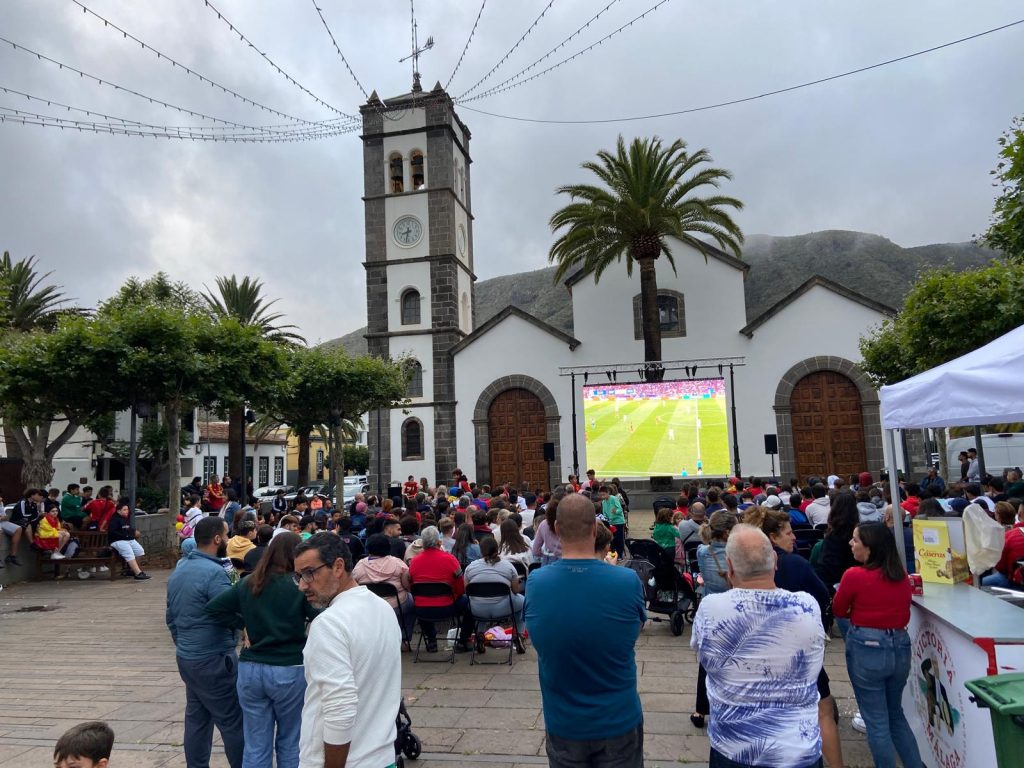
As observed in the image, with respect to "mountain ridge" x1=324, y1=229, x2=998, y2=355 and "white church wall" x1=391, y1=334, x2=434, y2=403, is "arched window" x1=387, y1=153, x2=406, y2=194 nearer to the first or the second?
"white church wall" x1=391, y1=334, x2=434, y2=403

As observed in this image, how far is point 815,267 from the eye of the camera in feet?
371

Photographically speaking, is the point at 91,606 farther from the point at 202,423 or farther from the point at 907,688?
the point at 202,423

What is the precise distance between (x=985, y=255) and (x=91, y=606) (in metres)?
120

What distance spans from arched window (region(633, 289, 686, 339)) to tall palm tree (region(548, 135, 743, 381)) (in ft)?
5.45

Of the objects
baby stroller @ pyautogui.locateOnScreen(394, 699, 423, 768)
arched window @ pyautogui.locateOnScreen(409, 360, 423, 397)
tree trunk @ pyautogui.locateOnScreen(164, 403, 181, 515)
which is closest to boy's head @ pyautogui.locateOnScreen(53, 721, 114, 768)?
baby stroller @ pyautogui.locateOnScreen(394, 699, 423, 768)

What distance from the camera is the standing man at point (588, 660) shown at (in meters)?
2.75

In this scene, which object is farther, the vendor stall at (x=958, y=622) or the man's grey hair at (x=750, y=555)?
the vendor stall at (x=958, y=622)

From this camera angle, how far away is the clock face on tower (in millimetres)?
27250

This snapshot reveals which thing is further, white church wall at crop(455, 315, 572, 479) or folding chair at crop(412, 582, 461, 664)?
white church wall at crop(455, 315, 572, 479)

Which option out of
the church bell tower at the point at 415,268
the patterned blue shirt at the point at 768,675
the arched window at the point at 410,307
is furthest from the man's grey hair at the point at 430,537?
the arched window at the point at 410,307

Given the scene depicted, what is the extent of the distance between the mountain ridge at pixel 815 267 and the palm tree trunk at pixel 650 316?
7038 centimetres

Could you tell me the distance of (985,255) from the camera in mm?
103000

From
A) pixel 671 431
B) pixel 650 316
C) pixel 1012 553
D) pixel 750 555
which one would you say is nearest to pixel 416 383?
pixel 650 316

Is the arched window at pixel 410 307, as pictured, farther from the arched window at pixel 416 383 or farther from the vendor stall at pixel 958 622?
the vendor stall at pixel 958 622
